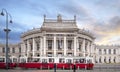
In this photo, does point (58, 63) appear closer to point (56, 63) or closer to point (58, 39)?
point (56, 63)

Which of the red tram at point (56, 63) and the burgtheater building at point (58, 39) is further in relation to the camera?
the burgtheater building at point (58, 39)

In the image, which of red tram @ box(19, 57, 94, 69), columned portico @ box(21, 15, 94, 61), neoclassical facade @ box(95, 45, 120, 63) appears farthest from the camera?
neoclassical facade @ box(95, 45, 120, 63)

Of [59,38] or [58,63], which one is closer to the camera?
[58,63]

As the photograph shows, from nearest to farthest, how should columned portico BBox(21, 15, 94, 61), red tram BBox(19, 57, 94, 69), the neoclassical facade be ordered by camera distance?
red tram BBox(19, 57, 94, 69) < columned portico BBox(21, 15, 94, 61) < the neoclassical facade

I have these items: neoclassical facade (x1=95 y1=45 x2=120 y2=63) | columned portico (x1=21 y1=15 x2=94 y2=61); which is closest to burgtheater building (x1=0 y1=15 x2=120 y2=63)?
columned portico (x1=21 y1=15 x2=94 y2=61)

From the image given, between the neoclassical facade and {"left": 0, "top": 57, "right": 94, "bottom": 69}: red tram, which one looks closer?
{"left": 0, "top": 57, "right": 94, "bottom": 69}: red tram

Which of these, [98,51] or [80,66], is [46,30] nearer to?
[80,66]

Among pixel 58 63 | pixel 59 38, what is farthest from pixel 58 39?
pixel 58 63

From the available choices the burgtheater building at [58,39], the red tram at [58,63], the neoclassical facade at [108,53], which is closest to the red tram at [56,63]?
the red tram at [58,63]

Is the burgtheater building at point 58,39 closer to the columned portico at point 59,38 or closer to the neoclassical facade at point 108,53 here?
the columned portico at point 59,38

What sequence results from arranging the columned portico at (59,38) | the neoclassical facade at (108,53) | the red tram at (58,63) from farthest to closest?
the neoclassical facade at (108,53) < the columned portico at (59,38) < the red tram at (58,63)

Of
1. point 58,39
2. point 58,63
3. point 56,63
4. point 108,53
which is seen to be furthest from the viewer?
point 108,53

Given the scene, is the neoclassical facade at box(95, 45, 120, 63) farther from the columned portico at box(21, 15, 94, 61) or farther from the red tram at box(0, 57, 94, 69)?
the red tram at box(0, 57, 94, 69)

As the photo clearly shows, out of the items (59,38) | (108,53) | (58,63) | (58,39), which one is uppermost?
(59,38)
